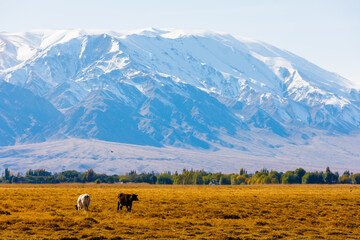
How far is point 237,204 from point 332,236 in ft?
65.8

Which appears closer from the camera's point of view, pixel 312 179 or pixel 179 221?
pixel 179 221

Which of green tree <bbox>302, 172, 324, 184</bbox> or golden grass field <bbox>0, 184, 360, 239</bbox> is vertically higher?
green tree <bbox>302, 172, 324, 184</bbox>

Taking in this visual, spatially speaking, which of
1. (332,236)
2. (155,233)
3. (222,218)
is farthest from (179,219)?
(332,236)

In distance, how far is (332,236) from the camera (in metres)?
36.9

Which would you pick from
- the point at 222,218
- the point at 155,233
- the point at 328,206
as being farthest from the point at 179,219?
the point at 328,206

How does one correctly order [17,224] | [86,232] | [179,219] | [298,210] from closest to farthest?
[86,232], [17,224], [179,219], [298,210]

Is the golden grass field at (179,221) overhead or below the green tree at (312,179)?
below

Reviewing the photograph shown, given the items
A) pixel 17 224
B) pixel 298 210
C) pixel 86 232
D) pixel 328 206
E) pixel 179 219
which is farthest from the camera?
pixel 328 206

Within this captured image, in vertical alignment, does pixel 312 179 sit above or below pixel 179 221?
above

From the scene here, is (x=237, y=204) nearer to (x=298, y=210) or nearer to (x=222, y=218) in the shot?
(x=298, y=210)

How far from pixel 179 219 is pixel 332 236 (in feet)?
37.1

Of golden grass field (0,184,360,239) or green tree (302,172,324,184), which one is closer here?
golden grass field (0,184,360,239)

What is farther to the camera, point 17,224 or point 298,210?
point 298,210

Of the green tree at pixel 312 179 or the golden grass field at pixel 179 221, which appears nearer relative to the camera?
the golden grass field at pixel 179 221
